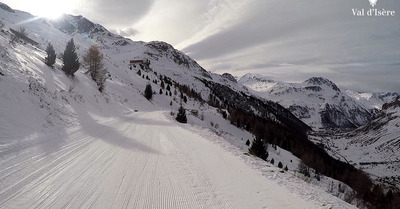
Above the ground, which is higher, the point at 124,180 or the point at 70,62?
the point at 70,62

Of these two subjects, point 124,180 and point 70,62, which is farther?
point 70,62

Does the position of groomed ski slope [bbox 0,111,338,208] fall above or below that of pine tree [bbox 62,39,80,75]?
below

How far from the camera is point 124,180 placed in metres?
7.13

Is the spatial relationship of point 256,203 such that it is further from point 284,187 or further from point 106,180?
point 106,180

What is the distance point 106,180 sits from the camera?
700cm

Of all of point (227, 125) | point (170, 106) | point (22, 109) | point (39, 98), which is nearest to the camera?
point (22, 109)

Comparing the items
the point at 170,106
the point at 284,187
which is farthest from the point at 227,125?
the point at 284,187

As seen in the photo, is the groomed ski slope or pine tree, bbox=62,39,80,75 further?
pine tree, bbox=62,39,80,75

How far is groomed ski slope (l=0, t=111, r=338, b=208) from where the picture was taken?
5793mm

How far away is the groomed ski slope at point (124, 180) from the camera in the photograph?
579 centimetres

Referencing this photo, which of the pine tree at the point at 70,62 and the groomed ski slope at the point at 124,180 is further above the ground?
the pine tree at the point at 70,62

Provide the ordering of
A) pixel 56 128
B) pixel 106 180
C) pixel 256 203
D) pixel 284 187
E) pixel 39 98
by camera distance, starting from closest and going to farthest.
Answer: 1. pixel 256 203
2. pixel 106 180
3. pixel 284 187
4. pixel 56 128
5. pixel 39 98

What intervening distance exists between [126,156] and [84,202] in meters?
4.24

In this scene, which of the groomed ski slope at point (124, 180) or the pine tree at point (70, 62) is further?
the pine tree at point (70, 62)
